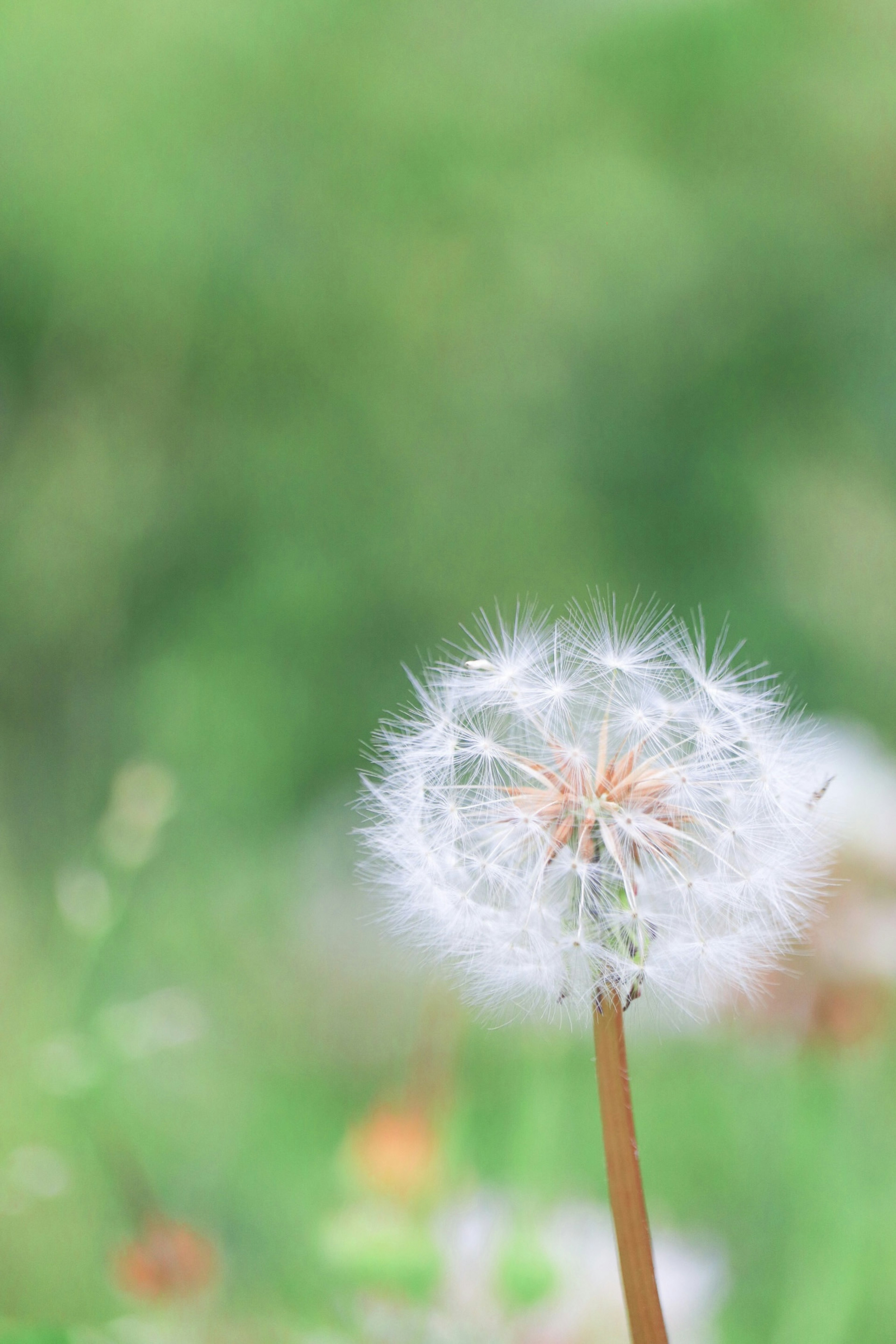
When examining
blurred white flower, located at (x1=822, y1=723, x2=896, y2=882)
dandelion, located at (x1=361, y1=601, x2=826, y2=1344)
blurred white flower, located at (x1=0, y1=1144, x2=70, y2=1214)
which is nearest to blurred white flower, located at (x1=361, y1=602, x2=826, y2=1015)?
dandelion, located at (x1=361, y1=601, x2=826, y2=1344)

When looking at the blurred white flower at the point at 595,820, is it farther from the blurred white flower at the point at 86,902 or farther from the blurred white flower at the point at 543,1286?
the blurred white flower at the point at 86,902

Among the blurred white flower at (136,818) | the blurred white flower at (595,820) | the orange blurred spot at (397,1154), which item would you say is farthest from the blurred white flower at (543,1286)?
the blurred white flower at (136,818)

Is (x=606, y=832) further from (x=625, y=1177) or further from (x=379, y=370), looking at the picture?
(x=379, y=370)

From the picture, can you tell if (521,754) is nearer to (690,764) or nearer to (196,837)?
(690,764)

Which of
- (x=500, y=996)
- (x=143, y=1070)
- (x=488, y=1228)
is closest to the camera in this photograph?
(x=500, y=996)

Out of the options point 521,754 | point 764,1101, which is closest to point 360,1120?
point 764,1101

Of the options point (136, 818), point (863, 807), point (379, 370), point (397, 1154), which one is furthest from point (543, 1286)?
point (379, 370)
